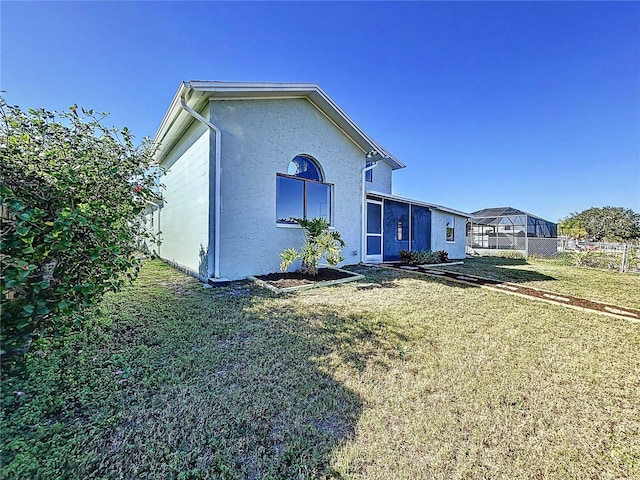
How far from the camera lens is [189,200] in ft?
27.8

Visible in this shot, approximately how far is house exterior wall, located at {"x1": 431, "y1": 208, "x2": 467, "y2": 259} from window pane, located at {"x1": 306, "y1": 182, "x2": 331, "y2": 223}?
825 centimetres

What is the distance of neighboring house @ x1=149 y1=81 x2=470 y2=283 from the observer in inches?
271

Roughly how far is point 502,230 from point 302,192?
82.8 ft

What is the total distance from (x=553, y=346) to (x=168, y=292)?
7154mm

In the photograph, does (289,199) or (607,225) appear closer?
(289,199)

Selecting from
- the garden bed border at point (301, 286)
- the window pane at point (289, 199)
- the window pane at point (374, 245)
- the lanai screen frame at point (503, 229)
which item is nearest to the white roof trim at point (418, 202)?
the window pane at point (374, 245)

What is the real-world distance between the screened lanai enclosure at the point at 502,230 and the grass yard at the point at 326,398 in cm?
2205

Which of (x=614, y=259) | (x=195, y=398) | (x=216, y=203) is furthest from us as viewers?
(x=614, y=259)

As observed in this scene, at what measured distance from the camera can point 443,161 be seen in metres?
23.3

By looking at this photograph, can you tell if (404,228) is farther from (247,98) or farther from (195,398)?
(195,398)

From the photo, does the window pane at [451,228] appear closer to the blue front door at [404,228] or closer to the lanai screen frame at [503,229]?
the blue front door at [404,228]

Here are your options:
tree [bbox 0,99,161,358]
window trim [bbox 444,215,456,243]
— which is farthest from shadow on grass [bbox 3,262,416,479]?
window trim [bbox 444,215,456,243]

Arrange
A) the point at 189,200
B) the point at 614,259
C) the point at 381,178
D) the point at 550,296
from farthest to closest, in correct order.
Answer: the point at 381,178
the point at 614,259
the point at 189,200
the point at 550,296

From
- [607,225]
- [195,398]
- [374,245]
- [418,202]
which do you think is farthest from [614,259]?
[607,225]
